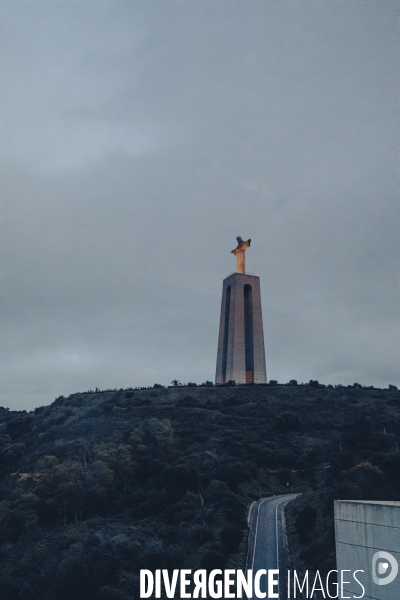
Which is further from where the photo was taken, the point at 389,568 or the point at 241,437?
the point at 241,437

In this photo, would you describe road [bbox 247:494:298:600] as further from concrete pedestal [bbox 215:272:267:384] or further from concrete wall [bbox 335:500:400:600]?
concrete pedestal [bbox 215:272:267:384]

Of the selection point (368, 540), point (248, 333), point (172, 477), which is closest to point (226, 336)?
point (248, 333)

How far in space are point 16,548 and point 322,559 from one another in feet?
56.5

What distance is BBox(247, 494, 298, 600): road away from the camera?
25375 millimetres

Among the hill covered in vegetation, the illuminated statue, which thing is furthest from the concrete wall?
the illuminated statue

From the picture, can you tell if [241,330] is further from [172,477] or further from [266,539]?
[266,539]

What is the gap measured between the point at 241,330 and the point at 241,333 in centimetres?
40

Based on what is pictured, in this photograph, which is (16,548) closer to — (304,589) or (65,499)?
(65,499)

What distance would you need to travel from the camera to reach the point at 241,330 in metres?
63.3


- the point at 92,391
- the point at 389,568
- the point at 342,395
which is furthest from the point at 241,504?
the point at 92,391

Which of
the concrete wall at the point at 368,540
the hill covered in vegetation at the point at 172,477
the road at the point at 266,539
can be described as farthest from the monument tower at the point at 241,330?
the concrete wall at the point at 368,540

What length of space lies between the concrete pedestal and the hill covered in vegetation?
120 inches

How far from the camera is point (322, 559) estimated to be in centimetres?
2492

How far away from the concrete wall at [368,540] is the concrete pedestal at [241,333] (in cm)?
4495
